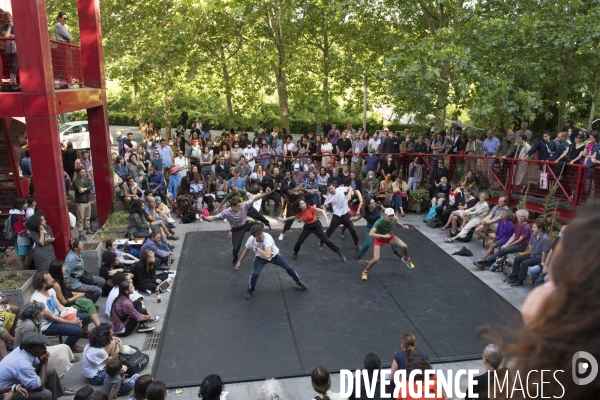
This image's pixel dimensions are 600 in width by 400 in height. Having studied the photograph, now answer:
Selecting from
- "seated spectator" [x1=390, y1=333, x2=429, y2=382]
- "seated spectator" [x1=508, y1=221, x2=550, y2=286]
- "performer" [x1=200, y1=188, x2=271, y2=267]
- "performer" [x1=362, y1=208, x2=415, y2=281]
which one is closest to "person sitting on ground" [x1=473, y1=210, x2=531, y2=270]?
"seated spectator" [x1=508, y1=221, x2=550, y2=286]

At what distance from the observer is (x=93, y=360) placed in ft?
22.9

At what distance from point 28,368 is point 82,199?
7392mm

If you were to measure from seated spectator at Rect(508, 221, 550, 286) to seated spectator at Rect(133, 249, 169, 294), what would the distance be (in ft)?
22.9

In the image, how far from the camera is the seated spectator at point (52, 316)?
300 inches

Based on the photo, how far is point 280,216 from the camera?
609 inches

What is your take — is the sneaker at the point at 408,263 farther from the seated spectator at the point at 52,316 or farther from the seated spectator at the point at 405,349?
the seated spectator at the point at 52,316

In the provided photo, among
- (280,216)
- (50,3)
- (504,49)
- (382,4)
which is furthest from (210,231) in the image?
(50,3)

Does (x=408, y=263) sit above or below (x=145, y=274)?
below

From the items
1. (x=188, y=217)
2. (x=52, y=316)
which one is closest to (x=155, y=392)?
(x=52, y=316)

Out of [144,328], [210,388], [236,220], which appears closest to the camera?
[210,388]

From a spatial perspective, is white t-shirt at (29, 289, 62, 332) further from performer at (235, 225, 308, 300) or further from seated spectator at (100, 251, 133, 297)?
performer at (235, 225, 308, 300)

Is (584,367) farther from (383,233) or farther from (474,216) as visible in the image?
(474,216)

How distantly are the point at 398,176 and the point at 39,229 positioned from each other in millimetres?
9937

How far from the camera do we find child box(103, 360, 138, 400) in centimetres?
656
